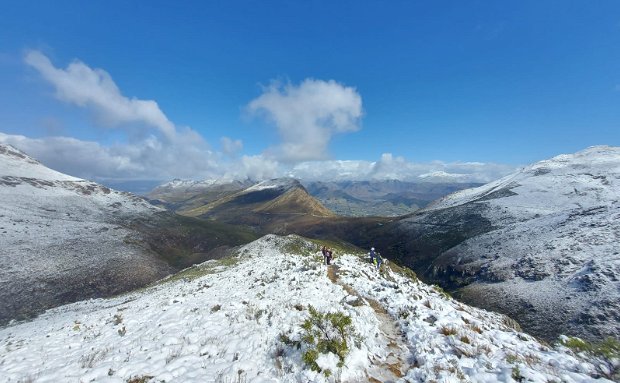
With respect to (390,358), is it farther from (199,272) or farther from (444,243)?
(444,243)

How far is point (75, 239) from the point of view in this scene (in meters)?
75.5

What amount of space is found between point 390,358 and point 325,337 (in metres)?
2.96

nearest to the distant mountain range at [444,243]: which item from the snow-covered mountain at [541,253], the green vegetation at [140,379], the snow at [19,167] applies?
the snow-covered mountain at [541,253]

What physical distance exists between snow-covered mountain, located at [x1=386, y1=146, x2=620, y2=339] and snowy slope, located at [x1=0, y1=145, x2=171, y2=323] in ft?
227

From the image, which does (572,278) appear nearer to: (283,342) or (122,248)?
(283,342)

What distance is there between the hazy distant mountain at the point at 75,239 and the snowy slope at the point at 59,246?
13 centimetres

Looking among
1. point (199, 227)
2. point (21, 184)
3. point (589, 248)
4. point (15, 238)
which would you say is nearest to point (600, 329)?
point (589, 248)

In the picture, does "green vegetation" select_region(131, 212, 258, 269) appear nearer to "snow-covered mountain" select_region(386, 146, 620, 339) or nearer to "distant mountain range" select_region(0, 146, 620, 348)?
"distant mountain range" select_region(0, 146, 620, 348)

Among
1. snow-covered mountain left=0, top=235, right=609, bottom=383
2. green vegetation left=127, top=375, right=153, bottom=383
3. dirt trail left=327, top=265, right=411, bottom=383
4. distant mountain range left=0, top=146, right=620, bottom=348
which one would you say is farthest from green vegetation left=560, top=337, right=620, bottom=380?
distant mountain range left=0, top=146, right=620, bottom=348

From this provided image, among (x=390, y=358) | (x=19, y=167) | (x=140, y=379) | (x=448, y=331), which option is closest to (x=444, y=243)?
(x=448, y=331)

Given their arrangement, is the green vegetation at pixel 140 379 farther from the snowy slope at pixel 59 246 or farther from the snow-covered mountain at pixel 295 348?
the snowy slope at pixel 59 246

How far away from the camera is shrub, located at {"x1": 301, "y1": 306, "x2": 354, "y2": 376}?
11266mm

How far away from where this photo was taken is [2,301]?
46.3 meters

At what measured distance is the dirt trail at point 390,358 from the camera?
11.4 metres
